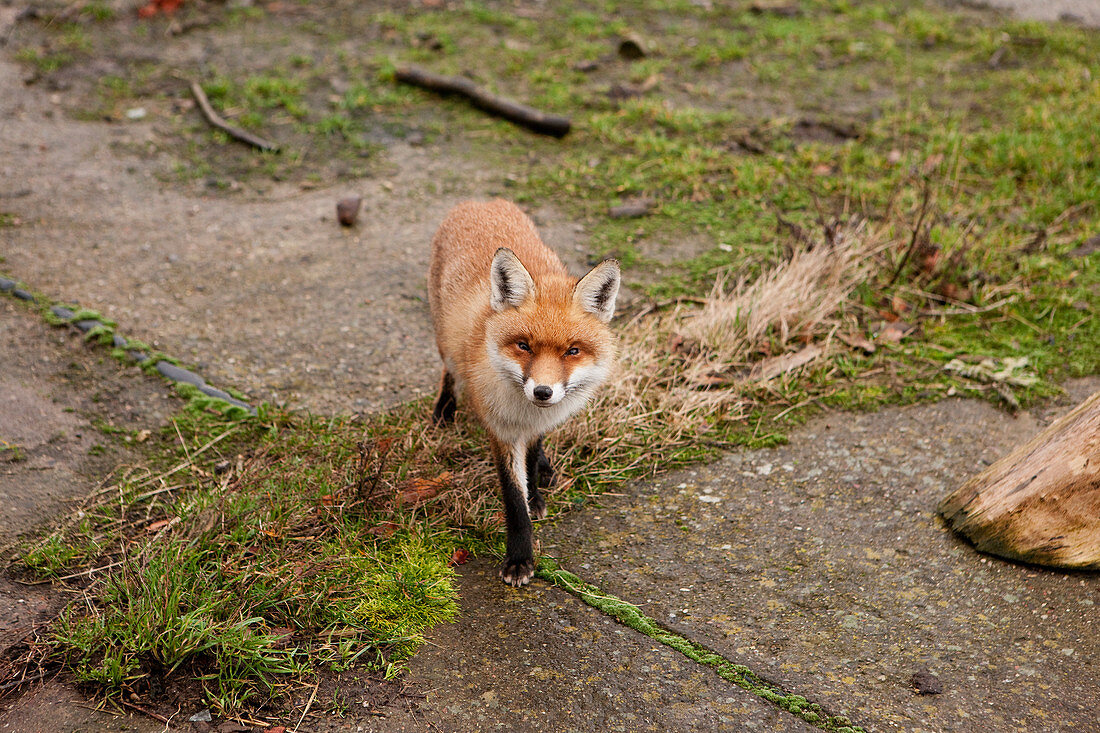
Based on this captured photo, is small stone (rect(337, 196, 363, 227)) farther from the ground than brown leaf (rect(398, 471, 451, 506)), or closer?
farther from the ground

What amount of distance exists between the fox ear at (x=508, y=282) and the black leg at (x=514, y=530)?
633 millimetres

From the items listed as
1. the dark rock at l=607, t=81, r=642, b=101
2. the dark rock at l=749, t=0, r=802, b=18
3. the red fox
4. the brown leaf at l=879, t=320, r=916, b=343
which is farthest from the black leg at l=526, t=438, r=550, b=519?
the dark rock at l=749, t=0, r=802, b=18

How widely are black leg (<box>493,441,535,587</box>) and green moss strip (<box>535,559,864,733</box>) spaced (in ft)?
0.36

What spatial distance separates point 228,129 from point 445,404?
166 inches

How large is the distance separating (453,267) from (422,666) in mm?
1857

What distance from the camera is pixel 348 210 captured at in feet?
20.2

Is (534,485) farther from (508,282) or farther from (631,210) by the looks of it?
(631,210)

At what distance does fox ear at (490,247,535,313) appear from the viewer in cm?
332

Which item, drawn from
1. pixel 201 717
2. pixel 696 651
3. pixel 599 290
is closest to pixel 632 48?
pixel 599 290

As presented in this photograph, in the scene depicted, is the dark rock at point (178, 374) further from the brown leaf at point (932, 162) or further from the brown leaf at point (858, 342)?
the brown leaf at point (932, 162)

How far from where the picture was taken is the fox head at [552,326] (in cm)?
330

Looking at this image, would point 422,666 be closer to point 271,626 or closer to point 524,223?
point 271,626

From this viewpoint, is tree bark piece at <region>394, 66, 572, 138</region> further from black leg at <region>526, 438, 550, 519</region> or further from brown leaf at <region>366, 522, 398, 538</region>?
brown leaf at <region>366, 522, 398, 538</region>

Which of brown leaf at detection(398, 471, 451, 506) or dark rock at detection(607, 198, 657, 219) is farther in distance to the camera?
dark rock at detection(607, 198, 657, 219)
